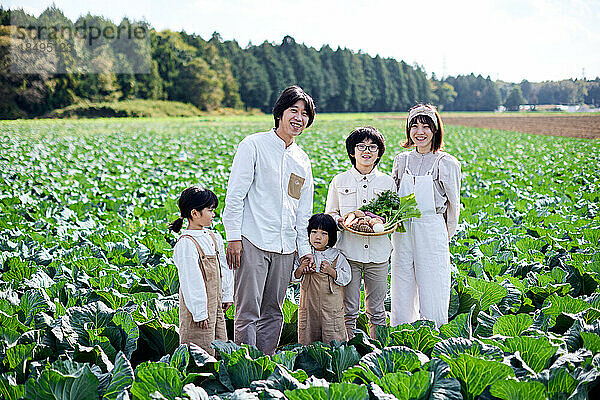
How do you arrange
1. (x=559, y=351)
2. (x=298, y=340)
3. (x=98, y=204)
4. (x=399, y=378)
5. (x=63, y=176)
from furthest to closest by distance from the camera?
(x=63, y=176) < (x=98, y=204) < (x=298, y=340) < (x=559, y=351) < (x=399, y=378)

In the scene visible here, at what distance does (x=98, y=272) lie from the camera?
3.97 meters

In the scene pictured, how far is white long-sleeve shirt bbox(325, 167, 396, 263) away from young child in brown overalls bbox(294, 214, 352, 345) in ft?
0.35

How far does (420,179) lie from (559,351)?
1.32m

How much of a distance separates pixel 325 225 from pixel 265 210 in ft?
1.32

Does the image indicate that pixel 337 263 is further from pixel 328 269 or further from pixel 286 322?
pixel 286 322

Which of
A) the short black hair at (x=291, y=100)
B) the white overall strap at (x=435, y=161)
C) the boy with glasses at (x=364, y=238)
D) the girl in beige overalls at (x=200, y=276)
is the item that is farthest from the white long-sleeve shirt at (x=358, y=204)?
the girl in beige overalls at (x=200, y=276)

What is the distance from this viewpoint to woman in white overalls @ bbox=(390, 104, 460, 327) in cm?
316

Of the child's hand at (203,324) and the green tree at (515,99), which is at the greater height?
the green tree at (515,99)

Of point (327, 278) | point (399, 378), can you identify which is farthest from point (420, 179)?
point (399, 378)

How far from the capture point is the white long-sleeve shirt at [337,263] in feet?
9.99

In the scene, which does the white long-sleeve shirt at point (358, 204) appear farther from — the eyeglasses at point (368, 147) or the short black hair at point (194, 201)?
the short black hair at point (194, 201)

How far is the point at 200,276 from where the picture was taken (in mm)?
2578

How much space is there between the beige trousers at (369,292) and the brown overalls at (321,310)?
0.10m

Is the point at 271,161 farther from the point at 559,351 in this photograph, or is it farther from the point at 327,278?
the point at 559,351
